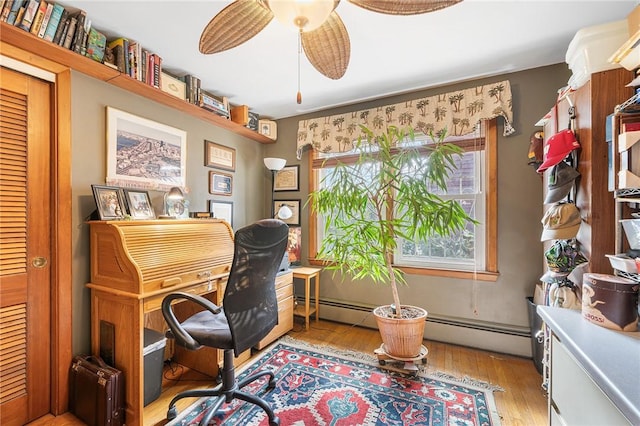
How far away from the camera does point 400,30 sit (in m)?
1.76

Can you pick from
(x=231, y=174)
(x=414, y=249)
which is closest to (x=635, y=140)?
(x=414, y=249)

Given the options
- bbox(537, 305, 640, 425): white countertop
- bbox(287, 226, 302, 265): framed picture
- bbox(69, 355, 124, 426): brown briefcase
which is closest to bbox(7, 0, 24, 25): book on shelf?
bbox(69, 355, 124, 426): brown briefcase

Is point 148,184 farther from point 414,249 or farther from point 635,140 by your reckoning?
point 635,140

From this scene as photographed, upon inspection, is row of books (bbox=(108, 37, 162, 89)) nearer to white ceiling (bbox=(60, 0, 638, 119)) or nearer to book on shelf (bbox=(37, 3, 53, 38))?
white ceiling (bbox=(60, 0, 638, 119))

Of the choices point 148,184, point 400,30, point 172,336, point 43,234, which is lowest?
point 172,336

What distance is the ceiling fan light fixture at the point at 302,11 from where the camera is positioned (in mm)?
949

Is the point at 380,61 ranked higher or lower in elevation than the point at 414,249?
higher

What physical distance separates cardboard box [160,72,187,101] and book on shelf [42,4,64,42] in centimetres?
62

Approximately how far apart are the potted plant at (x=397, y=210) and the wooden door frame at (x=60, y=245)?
170 centimetres

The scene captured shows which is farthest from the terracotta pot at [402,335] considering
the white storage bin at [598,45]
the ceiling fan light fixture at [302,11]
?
the ceiling fan light fixture at [302,11]

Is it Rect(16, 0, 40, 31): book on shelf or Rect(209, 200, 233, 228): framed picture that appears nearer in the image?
Rect(16, 0, 40, 31): book on shelf

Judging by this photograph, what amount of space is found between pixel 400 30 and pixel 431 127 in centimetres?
103

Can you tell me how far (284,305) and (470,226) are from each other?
1.93 meters

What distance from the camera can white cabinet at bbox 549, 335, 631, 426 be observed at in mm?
728
